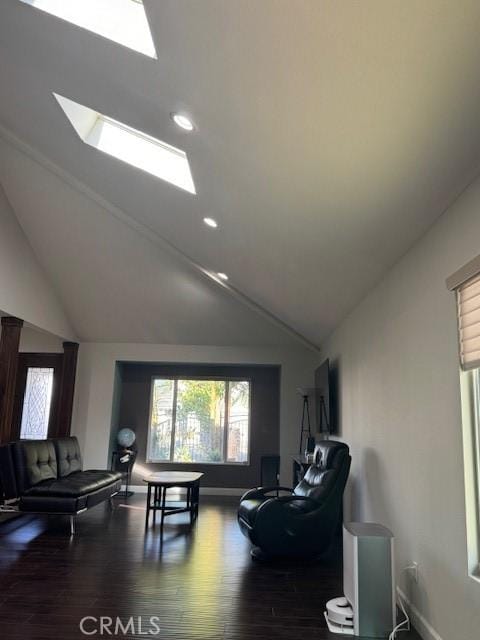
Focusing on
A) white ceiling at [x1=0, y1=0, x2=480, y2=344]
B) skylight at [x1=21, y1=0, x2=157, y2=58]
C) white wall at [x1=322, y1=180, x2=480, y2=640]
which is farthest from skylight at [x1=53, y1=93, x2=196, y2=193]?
white wall at [x1=322, y1=180, x2=480, y2=640]

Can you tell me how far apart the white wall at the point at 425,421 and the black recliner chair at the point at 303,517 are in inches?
10.8

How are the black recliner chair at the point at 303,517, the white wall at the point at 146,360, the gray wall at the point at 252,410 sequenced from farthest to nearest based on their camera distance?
the gray wall at the point at 252,410 < the white wall at the point at 146,360 < the black recliner chair at the point at 303,517

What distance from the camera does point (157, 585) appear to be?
3.41 m

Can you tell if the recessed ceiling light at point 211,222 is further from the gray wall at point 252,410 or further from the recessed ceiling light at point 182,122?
the gray wall at point 252,410

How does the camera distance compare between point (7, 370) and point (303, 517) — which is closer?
point (303, 517)

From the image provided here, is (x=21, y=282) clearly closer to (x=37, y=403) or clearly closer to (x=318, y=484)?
(x=37, y=403)

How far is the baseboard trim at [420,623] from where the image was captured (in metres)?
2.49

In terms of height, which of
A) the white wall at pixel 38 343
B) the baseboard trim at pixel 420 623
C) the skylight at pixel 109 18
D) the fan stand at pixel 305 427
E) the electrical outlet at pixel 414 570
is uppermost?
the skylight at pixel 109 18

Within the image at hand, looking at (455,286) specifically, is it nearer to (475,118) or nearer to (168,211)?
(475,118)

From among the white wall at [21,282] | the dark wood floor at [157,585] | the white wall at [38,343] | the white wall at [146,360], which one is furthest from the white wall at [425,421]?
the white wall at [38,343]

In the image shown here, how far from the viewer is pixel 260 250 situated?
409 centimetres

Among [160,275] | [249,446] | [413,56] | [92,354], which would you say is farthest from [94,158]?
[249,446]

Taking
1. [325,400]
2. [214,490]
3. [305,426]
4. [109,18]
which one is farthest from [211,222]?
[214,490]

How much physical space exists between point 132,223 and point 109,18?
292cm
